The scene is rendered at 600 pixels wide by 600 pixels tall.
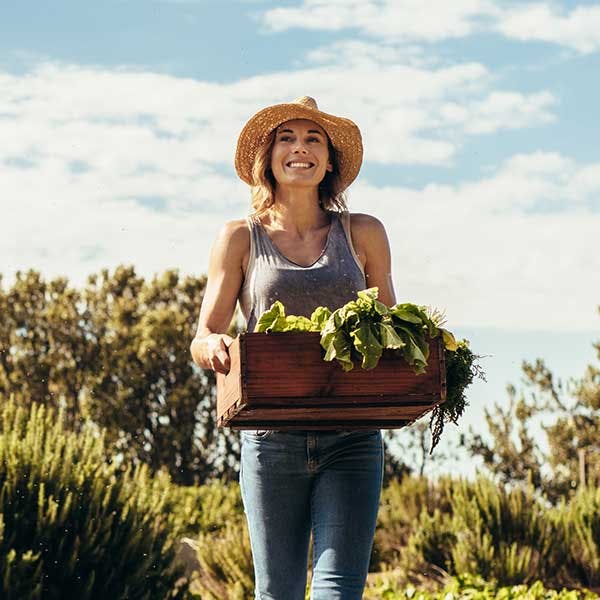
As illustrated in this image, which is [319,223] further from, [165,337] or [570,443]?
[165,337]

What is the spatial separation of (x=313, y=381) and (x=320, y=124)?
1.26m

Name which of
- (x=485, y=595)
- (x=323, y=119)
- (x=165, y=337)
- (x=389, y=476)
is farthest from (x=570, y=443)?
(x=323, y=119)

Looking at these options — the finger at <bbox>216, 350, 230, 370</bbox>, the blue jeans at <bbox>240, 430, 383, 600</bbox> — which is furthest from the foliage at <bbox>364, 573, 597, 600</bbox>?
the finger at <bbox>216, 350, 230, 370</bbox>

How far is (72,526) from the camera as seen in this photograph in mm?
7121

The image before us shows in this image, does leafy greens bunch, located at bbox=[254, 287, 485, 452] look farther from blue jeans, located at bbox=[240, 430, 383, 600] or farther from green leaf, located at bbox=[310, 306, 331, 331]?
blue jeans, located at bbox=[240, 430, 383, 600]

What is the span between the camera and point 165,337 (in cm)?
2322

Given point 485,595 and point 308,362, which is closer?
point 308,362

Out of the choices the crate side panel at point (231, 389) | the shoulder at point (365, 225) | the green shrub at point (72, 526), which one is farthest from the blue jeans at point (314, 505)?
the green shrub at point (72, 526)

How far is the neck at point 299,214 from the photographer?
4.04 meters

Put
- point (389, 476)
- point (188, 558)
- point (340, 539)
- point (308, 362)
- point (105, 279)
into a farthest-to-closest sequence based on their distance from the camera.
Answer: point (105, 279) < point (389, 476) < point (188, 558) < point (340, 539) < point (308, 362)

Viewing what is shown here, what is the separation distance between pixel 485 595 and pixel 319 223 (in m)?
5.35

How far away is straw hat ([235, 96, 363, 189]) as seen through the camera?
416 cm

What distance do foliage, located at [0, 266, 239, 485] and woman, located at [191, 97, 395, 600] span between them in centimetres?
1873

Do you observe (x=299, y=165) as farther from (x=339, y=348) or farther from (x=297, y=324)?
(x=339, y=348)
